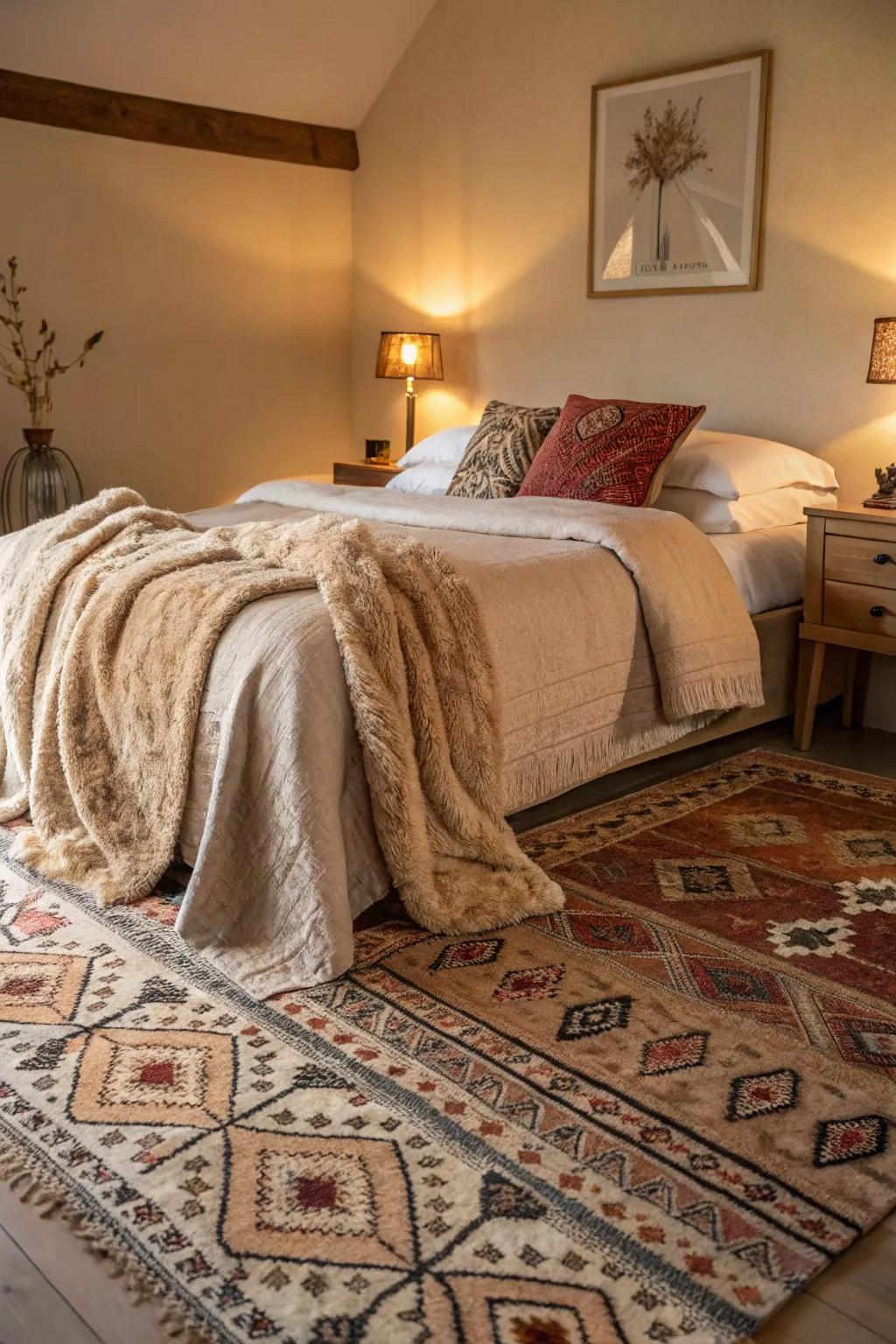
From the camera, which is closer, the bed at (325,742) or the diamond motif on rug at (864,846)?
the bed at (325,742)

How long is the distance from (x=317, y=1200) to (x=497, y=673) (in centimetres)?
123

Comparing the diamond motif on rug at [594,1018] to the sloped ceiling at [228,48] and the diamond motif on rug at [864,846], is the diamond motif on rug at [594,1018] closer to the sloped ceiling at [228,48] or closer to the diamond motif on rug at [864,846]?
the diamond motif on rug at [864,846]

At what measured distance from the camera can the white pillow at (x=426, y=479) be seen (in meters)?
4.26

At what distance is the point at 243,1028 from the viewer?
2.07 metres

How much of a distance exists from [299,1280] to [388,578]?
4.61 ft

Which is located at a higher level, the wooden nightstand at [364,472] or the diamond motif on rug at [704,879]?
the wooden nightstand at [364,472]

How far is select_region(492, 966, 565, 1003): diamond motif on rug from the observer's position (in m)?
2.19

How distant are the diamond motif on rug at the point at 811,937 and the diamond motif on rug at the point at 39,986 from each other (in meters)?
1.28

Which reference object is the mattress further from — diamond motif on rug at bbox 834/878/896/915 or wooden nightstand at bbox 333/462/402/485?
wooden nightstand at bbox 333/462/402/485

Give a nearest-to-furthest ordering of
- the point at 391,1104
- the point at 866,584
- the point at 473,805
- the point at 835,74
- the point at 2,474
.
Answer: the point at 391,1104, the point at 473,805, the point at 866,584, the point at 835,74, the point at 2,474

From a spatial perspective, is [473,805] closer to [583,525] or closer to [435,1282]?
[583,525]

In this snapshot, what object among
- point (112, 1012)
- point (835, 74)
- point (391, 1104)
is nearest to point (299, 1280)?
point (391, 1104)

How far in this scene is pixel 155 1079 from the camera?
1.91 m

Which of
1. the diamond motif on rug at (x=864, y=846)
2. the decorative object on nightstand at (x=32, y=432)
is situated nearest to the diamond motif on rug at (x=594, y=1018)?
the diamond motif on rug at (x=864, y=846)
